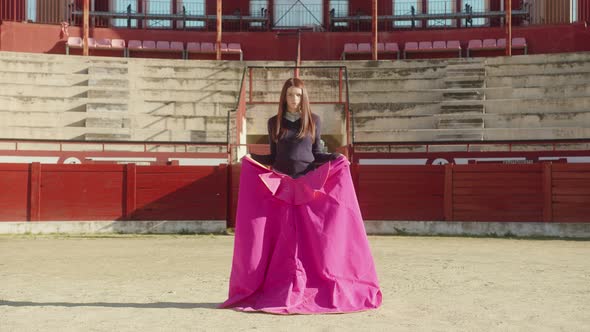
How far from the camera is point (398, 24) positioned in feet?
68.5

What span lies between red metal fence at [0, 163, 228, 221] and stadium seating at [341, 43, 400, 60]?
8.14 meters

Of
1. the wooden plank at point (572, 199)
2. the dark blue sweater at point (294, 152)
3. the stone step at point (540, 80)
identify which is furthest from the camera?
the stone step at point (540, 80)

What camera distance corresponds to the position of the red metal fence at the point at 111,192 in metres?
11.7

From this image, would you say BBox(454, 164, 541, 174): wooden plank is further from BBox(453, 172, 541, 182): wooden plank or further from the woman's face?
the woman's face

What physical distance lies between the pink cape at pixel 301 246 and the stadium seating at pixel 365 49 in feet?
48.6

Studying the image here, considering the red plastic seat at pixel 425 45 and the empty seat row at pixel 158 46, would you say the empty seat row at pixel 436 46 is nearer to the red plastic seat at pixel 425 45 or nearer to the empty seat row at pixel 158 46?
the red plastic seat at pixel 425 45

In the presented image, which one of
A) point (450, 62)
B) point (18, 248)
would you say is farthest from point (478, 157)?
point (18, 248)

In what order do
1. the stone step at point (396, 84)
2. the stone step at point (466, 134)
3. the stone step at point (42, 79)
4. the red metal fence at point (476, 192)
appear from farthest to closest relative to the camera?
the stone step at point (396, 84) → the stone step at point (42, 79) → the stone step at point (466, 134) → the red metal fence at point (476, 192)

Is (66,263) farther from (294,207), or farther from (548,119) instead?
(548,119)

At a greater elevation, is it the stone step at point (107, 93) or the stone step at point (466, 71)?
the stone step at point (466, 71)

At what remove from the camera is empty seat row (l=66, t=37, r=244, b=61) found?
1931 centimetres

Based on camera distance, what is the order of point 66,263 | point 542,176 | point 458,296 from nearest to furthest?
point 458,296 → point 66,263 → point 542,176

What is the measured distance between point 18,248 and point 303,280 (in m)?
5.55

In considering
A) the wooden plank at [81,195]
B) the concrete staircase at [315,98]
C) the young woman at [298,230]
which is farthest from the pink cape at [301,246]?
the concrete staircase at [315,98]
